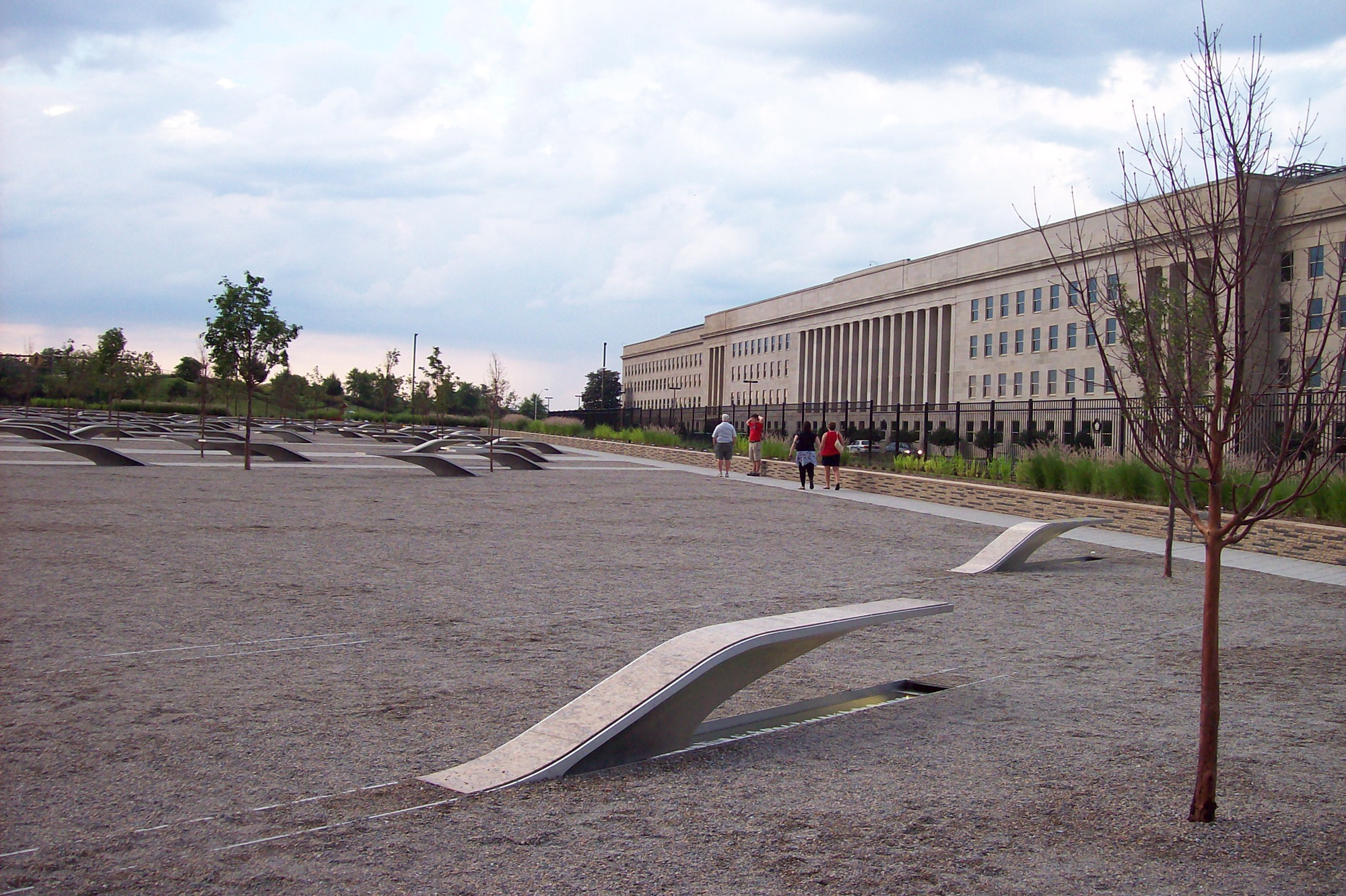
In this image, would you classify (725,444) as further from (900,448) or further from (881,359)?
(881,359)

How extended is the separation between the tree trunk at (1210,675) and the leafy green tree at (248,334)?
24160 millimetres

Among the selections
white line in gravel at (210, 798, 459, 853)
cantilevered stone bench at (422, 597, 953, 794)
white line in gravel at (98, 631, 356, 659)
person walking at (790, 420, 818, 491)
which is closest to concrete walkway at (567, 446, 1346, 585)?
person walking at (790, 420, 818, 491)

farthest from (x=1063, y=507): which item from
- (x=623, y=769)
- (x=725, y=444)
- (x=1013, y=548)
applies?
(x=623, y=769)

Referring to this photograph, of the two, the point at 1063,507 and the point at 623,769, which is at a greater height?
the point at 1063,507

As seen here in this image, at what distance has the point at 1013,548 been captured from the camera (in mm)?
11359

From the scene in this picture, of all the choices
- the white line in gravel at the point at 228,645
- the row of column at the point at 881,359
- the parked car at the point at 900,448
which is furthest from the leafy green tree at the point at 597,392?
the white line in gravel at the point at 228,645

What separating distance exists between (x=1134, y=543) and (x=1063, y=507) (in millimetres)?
2655

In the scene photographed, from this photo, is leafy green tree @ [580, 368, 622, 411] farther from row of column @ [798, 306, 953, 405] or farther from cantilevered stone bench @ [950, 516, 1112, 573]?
cantilevered stone bench @ [950, 516, 1112, 573]

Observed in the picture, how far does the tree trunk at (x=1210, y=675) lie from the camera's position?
3836mm

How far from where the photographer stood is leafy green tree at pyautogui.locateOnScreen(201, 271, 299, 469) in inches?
1031

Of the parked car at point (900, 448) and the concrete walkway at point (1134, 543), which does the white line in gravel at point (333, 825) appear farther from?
the parked car at point (900, 448)

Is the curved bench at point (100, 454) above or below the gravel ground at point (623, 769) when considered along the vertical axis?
above

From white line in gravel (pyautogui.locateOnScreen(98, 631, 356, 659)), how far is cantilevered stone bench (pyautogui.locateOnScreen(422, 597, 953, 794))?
9.32ft

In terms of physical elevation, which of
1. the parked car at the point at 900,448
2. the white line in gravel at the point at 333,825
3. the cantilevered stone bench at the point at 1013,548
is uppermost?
the parked car at the point at 900,448
